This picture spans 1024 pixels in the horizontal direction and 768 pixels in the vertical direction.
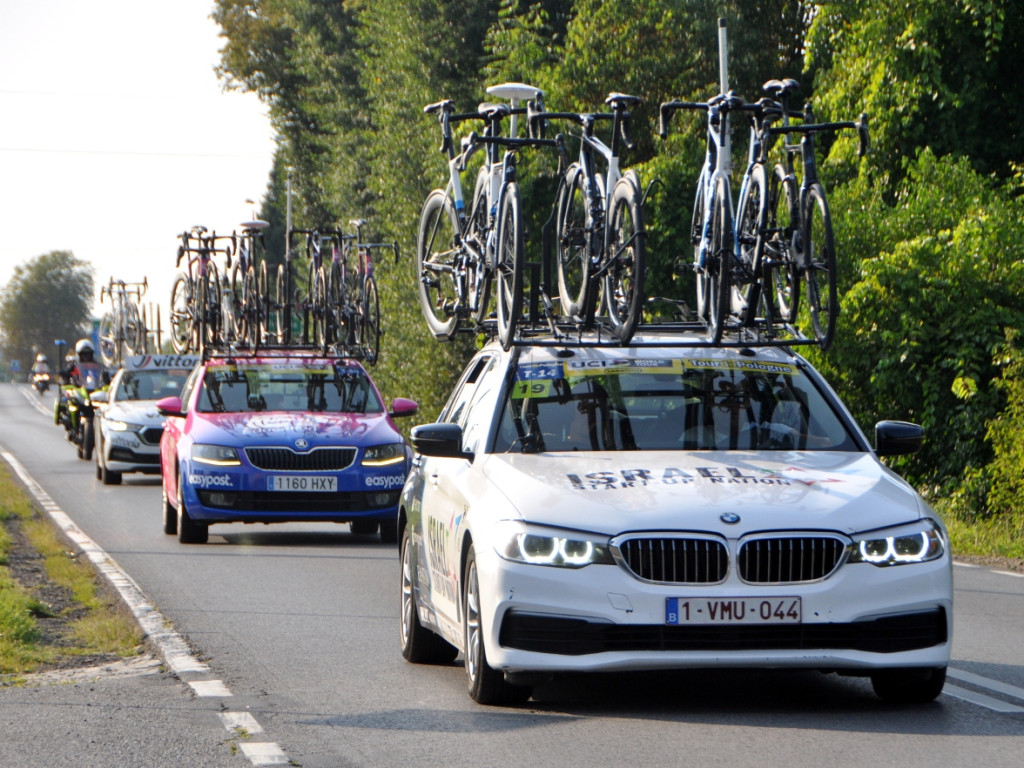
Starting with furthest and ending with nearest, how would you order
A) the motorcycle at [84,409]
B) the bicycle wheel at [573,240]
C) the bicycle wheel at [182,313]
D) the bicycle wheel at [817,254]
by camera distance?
the motorcycle at [84,409] < the bicycle wheel at [182,313] < the bicycle wheel at [573,240] < the bicycle wheel at [817,254]

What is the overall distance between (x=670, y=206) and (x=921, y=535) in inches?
915

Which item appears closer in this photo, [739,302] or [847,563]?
[847,563]


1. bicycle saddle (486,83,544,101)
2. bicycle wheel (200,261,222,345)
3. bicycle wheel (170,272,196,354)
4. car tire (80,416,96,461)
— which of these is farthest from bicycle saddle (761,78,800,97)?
car tire (80,416,96,461)

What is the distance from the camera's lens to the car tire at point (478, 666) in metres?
7.43

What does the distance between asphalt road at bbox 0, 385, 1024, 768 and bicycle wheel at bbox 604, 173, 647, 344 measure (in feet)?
6.24

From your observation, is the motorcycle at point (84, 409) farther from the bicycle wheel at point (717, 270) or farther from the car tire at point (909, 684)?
the car tire at point (909, 684)

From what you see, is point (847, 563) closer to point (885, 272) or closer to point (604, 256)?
point (604, 256)

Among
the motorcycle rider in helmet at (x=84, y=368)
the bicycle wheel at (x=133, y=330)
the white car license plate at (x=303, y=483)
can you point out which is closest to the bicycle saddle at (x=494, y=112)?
the white car license plate at (x=303, y=483)

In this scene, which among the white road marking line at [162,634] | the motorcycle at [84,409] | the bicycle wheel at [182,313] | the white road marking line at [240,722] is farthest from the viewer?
the motorcycle at [84,409]

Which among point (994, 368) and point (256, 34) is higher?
point (256, 34)

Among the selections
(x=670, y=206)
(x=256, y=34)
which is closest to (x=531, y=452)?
(x=670, y=206)

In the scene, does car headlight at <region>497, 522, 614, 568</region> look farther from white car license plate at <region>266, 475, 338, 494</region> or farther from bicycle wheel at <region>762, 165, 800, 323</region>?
white car license plate at <region>266, 475, 338, 494</region>

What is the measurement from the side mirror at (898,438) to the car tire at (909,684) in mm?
1131

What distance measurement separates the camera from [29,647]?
9883 mm
